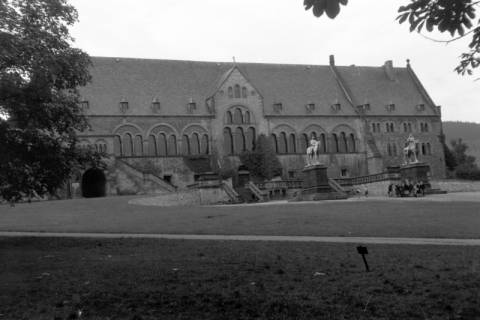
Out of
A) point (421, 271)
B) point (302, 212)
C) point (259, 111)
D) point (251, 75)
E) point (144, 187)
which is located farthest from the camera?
point (251, 75)

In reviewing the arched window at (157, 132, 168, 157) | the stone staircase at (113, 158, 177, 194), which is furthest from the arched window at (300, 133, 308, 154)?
the stone staircase at (113, 158, 177, 194)

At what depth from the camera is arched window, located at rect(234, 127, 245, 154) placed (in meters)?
64.6

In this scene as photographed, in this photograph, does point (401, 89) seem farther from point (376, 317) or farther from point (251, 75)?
point (376, 317)

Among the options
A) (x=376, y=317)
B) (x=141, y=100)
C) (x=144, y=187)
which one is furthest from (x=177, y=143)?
(x=376, y=317)

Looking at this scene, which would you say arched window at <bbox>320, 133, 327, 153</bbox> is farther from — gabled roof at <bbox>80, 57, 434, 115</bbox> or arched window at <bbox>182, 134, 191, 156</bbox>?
arched window at <bbox>182, 134, 191, 156</bbox>

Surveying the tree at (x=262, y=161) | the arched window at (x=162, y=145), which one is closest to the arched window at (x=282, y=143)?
the tree at (x=262, y=161)

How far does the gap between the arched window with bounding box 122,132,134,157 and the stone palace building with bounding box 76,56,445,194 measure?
0.11m

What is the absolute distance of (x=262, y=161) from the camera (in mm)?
63656

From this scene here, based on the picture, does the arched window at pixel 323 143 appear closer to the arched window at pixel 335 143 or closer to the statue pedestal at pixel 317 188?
the arched window at pixel 335 143

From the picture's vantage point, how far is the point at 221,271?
10508 mm

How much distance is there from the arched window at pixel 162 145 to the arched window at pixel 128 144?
301 centimetres

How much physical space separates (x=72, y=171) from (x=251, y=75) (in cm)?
5366

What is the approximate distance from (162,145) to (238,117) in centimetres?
942

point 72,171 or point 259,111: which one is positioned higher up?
point 259,111
